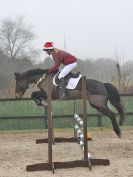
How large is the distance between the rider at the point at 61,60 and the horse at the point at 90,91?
0.18 metres

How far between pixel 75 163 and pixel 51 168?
412 mm

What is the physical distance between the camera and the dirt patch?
635 cm

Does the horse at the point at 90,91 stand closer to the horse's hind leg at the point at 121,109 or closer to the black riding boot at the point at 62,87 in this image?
the horse's hind leg at the point at 121,109

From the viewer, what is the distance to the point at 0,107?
13805 mm

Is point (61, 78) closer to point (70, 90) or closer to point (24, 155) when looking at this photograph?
point (70, 90)

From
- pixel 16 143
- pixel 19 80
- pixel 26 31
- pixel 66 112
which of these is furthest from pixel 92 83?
pixel 26 31

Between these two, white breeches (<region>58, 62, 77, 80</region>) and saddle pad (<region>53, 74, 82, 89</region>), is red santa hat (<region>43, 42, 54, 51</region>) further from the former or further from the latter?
saddle pad (<region>53, 74, 82, 89</region>)

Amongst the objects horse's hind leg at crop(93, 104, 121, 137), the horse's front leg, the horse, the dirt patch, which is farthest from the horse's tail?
the horse's front leg

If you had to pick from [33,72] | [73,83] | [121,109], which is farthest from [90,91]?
[33,72]

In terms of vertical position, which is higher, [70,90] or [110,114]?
[70,90]

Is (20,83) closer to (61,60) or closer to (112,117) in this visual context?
(61,60)

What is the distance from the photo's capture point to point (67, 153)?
8.42 meters

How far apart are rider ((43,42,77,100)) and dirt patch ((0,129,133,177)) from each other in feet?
4.41

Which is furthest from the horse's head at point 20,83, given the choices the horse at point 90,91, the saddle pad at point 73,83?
the saddle pad at point 73,83
